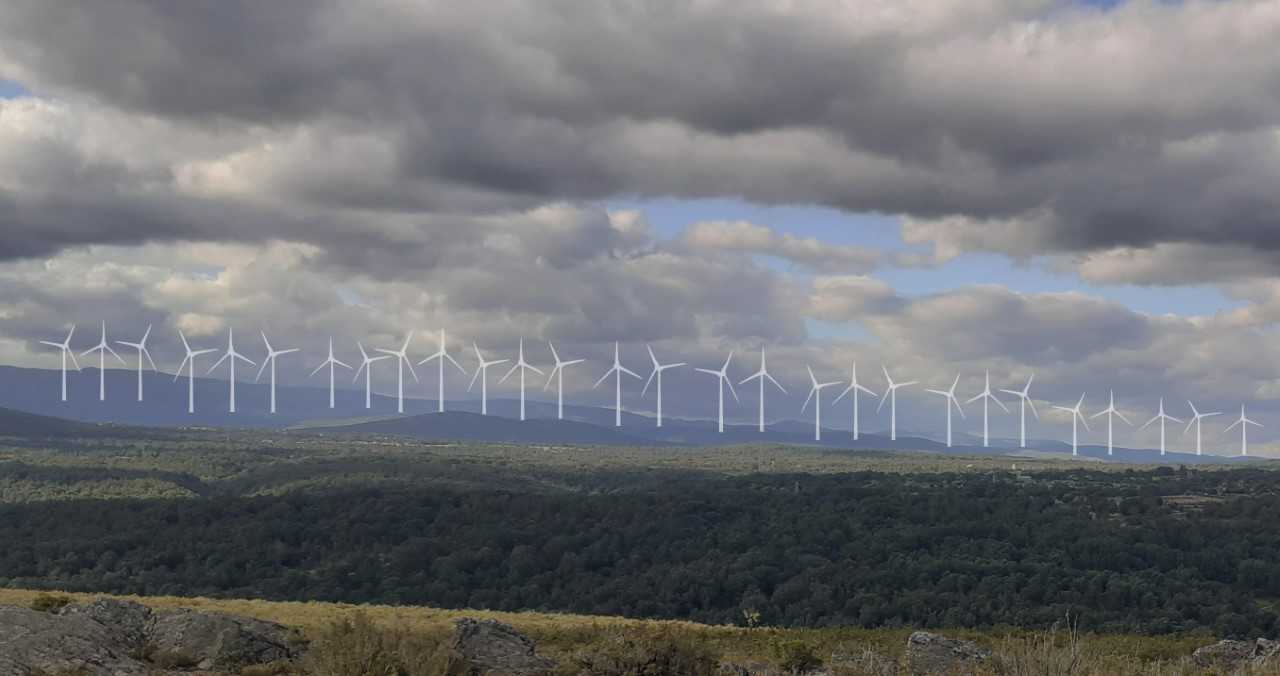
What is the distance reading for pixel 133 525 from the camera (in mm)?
151875

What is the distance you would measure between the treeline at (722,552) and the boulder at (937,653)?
2657 inches

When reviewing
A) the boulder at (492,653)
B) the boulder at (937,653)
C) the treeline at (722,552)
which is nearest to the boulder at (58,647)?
the boulder at (492,653)

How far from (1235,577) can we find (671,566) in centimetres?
5751

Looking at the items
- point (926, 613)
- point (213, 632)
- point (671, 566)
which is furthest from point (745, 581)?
point (213, 632)

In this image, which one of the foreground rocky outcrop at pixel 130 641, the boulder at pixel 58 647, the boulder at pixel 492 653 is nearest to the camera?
the boulder at pixel 58 647

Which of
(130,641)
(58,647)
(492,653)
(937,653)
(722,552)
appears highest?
(58,647)

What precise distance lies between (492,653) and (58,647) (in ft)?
33.5

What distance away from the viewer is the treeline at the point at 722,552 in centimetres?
11225

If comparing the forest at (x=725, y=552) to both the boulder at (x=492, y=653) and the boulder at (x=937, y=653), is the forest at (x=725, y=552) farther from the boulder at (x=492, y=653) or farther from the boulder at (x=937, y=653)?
the boulder at (x=492, y=653)

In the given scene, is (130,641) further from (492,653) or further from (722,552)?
(722,552)

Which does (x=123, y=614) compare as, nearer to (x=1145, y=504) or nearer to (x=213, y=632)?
(x=213, y=632)

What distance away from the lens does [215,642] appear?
103 ft

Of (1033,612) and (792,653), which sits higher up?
(792,653)

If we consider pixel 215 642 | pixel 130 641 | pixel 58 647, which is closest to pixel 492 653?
pixel 215 642
